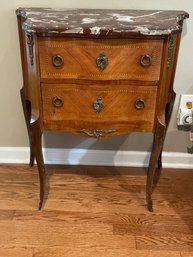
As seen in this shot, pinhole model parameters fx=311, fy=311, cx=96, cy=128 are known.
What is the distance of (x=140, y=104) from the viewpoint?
125 cm

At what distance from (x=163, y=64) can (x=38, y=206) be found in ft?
2.95

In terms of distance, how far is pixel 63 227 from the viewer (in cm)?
142

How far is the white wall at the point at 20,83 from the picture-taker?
1.44 meters

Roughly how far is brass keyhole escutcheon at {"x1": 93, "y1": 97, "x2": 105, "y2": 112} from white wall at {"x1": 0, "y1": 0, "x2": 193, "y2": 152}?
0.50 meters

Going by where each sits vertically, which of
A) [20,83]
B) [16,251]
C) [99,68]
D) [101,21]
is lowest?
[16,251]

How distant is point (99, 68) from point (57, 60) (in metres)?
0.16

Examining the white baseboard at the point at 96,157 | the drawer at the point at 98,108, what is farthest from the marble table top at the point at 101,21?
the white baseboard at the point at 96,157

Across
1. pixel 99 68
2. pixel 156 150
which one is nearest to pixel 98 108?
pixel 99 68

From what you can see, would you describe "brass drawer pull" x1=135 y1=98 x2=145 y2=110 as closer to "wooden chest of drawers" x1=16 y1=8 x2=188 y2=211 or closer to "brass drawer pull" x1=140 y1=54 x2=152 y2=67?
"wooden chest of drawers" x1=16 y1=8 x2=188 y2=211

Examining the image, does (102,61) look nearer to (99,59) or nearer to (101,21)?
(99,59)

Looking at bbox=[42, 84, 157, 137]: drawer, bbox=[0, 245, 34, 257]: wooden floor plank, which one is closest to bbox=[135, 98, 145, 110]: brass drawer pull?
bbox=[42, 84, 157, 137]: drawer

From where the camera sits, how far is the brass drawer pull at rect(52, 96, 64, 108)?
1.24 meters

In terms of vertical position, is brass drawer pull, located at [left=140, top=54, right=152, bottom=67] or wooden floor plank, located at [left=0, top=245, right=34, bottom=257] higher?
brass drawer pull, located at [left=140, top=54, right=152, bottom=67]

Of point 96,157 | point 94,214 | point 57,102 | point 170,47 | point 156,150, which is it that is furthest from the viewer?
point 96,157
